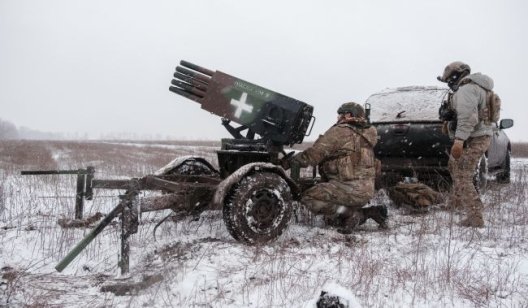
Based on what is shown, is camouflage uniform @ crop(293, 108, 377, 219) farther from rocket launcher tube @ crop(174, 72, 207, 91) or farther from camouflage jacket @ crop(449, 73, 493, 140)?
rocket launcher tube @ crop(174, 72, 207, 91)

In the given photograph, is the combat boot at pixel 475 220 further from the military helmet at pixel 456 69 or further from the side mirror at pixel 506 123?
the side mirror at pixel 506 123

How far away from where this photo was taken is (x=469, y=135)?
482 cm

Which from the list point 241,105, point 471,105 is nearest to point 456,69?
point 471,105

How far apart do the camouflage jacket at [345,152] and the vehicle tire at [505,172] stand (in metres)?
5.72

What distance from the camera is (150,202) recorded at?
352 cm

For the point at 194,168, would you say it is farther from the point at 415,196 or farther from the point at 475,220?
the point at 475,220

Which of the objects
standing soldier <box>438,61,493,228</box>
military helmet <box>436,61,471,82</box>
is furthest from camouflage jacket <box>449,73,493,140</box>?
military helmet <box>436,61,471,82</box>

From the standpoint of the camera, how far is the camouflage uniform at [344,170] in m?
4.59

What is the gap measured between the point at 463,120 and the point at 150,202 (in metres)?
3.52

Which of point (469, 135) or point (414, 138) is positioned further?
point (414, 138)

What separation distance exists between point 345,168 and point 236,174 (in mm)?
1434

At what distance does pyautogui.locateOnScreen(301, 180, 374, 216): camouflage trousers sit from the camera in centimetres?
461

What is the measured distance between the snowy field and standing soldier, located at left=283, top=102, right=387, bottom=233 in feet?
0.98

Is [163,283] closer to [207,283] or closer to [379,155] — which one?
[207,283]
